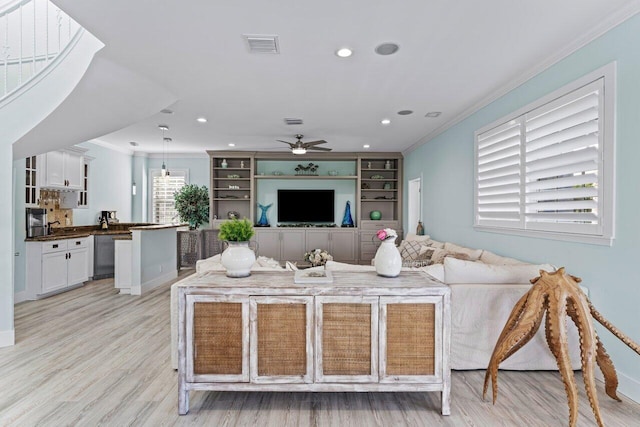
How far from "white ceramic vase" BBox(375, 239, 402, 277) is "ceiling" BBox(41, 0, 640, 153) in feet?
5.31

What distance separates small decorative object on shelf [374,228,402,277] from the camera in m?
2.43

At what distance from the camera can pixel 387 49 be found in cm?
284

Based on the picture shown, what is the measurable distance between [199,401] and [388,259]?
1.64 metres

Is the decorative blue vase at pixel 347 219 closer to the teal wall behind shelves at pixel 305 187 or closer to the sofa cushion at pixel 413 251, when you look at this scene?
the teal wall behind shelves at pixel 305 187

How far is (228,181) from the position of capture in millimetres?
8117

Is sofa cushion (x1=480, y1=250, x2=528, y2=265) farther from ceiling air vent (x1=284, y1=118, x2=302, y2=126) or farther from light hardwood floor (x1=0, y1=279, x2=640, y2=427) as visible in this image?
ceiling air vent (x1=284, y1=118, x2=302, y2=126)

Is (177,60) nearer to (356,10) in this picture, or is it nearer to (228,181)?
(356,10)

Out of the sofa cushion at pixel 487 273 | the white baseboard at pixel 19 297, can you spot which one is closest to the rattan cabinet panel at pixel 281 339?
the sofa cushion at pixel 487 273

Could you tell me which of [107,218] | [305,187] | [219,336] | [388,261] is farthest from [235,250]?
[107,218]

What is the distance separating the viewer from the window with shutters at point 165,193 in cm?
816

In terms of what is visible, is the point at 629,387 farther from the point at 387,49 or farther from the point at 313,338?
the point at 387,49

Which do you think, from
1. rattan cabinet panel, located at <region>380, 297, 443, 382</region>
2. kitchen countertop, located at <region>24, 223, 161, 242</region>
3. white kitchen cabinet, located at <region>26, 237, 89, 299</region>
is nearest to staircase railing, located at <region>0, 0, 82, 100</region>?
kitchen countertop, located at <region>24, 223, 161, 242</region>

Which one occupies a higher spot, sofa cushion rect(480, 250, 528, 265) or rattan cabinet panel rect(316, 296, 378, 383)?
sofa cushion rect(480, 250, 528, 265)

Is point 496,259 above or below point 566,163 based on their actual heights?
below
